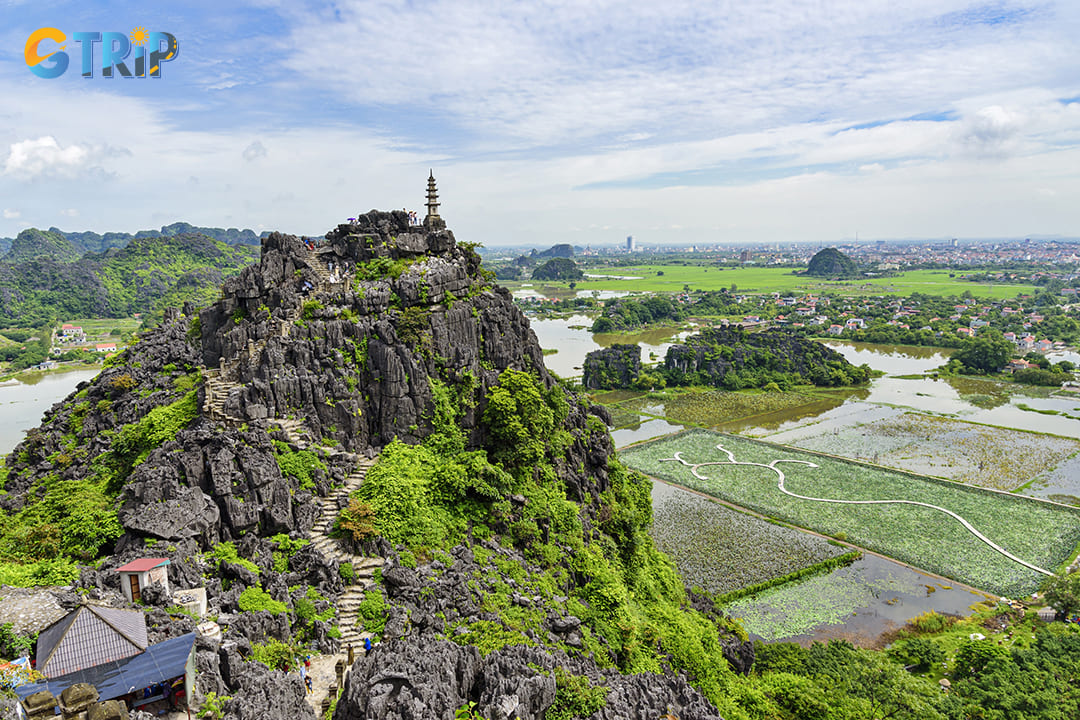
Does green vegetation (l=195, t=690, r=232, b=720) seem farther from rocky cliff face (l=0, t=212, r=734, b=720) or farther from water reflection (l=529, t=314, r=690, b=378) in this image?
water reflection (l=529, t=314, r=690, b=378)

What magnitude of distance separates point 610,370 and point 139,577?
71.1 metres

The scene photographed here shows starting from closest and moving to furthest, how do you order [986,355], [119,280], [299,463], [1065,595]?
1. [299,463]
2. [1065,595]
3. [986,355]
4. [119,280]

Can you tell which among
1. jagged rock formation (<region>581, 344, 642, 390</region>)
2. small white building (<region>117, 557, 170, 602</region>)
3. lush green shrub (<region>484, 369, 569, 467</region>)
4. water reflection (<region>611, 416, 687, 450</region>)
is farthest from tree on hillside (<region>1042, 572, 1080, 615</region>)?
jagged rock formation (<region>581, 344, 642, 390</region>)

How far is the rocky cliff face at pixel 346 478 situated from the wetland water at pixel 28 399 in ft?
101

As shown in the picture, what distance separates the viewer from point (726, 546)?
131 feet

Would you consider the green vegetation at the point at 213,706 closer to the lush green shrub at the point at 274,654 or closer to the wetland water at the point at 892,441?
the lush green shrub at the point at 274,654

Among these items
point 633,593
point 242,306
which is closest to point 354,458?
point 242,306

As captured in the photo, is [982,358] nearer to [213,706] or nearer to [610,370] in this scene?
[610,370]

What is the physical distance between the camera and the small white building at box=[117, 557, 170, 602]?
1578cm

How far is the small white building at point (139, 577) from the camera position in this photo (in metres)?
15.8

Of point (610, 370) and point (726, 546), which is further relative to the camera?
point (610, 370)

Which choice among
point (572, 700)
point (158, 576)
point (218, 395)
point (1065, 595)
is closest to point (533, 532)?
point (572, 700)

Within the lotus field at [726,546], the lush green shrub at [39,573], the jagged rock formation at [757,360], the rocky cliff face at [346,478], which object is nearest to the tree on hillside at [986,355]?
the jagged rock formation at [757,360]

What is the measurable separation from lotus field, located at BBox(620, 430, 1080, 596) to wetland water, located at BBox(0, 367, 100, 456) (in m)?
53.7
